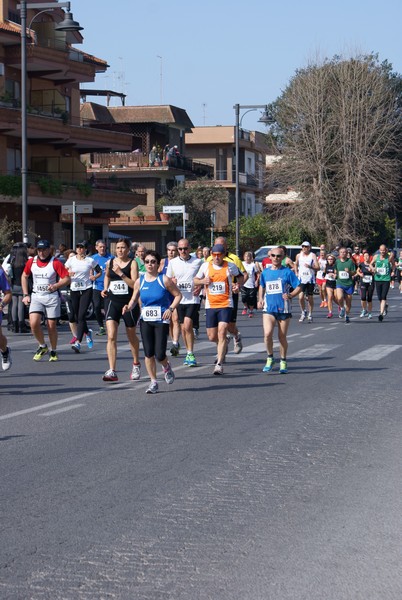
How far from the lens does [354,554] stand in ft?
19.9

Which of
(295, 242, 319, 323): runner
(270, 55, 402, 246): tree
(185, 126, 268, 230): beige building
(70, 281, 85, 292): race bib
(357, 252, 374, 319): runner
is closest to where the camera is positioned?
(70, 281, 85, 292): race bib

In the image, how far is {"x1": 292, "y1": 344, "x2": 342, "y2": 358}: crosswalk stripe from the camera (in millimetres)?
18578

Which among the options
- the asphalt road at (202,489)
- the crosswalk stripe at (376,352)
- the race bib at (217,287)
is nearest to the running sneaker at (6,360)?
the asphalt road at (202,489)

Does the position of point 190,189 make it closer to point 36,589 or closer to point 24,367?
point 24,367

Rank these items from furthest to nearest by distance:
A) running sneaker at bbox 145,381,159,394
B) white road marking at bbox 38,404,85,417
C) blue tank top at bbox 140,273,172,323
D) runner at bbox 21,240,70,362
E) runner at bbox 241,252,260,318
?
runner at bbox 241,252,260,318
runner at bbox 21,240,70,362
blue tank top at bbox 140,273,172,323
running sneaker at bbox 145,381,159,394
white road marking at bbox 38,404,85,417

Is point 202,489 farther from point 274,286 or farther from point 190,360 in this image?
point 190,360

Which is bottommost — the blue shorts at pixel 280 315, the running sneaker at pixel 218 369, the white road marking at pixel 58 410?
the white road marking at pixel 58 410

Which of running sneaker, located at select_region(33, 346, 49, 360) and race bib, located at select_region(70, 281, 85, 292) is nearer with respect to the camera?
running sneaker, located at select_region(33, 346, 49, 360)

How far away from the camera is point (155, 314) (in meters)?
13.4

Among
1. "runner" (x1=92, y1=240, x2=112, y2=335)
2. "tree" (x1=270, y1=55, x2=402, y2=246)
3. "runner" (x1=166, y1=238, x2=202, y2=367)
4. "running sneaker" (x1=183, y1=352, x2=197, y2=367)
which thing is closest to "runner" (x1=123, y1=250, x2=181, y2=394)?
"running sneaker" (x1=183, y1=352, x2=197, y2=367)

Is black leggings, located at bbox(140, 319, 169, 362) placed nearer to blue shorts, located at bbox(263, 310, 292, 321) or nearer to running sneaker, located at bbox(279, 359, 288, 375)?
running sneaker, located at bbox(279, 359, 288, 375)

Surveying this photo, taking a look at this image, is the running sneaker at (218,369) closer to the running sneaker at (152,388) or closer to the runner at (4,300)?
the running sneaker at (152,388)

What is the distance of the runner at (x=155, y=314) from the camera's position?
13344 millimetres

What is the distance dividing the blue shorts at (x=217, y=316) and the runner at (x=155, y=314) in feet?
7.10
